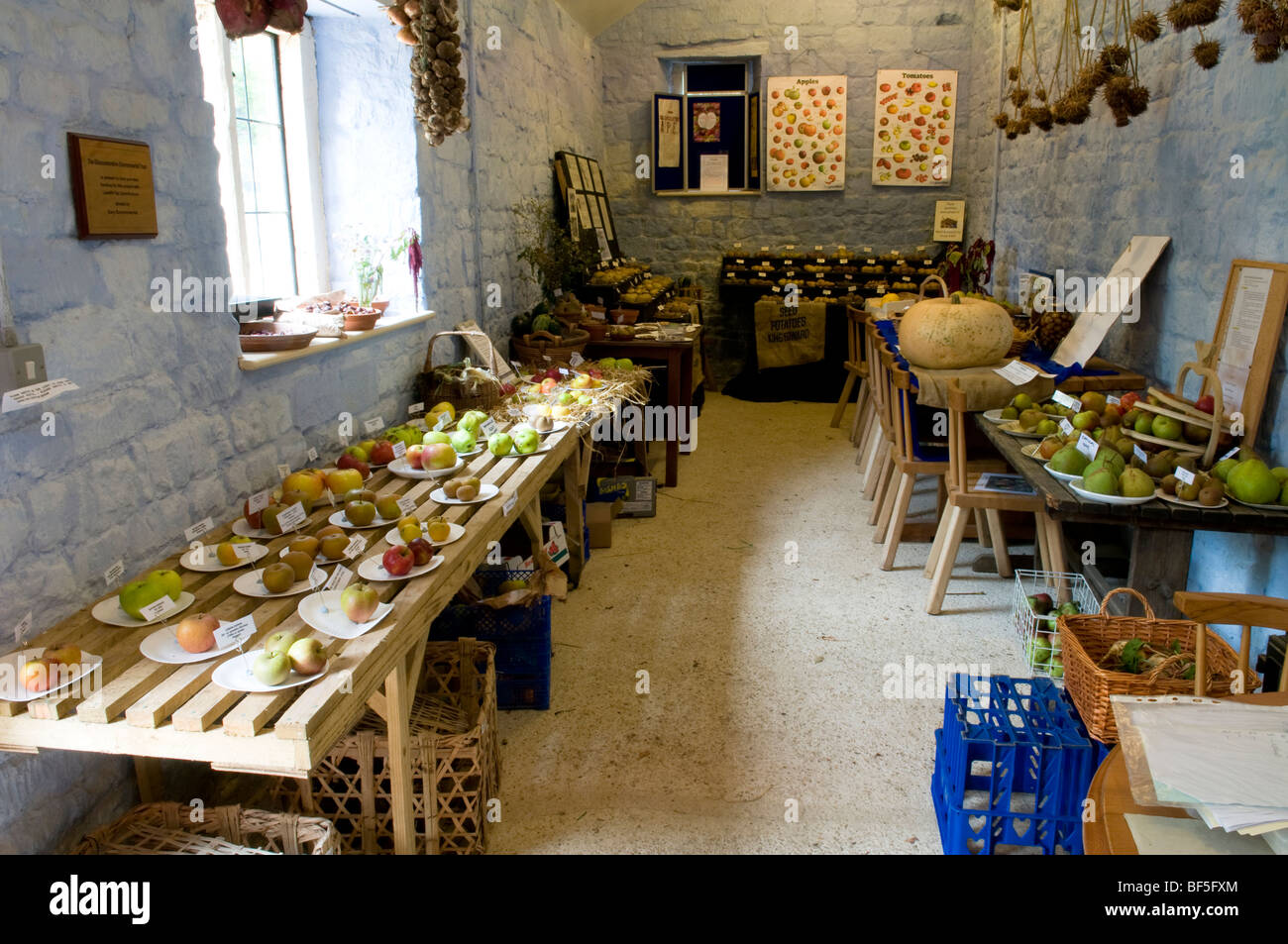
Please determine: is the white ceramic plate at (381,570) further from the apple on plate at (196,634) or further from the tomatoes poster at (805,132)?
the tomatoes poster at (805,132)

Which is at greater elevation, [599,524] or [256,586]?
[256,586]

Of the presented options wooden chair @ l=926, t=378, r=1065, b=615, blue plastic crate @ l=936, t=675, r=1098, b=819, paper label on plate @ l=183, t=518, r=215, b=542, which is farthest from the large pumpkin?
paper label on plate @ l=183, t=518, r=215, b=542

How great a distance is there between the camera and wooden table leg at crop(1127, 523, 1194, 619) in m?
2.99

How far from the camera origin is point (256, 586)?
7.81 feet

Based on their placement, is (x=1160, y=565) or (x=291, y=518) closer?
(x=291, y=518)

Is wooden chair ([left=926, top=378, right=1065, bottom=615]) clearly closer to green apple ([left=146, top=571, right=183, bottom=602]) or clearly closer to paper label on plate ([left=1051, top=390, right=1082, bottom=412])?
paper label on plate ([left=1051, top=390, right=1082, bottom=412])

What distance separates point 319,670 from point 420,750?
0.54 metres

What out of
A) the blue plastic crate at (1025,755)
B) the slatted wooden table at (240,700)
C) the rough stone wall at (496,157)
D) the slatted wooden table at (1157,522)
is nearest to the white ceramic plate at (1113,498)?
the slatted wooden table at (1157,522)

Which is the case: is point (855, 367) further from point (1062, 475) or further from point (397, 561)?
point (397, 561)

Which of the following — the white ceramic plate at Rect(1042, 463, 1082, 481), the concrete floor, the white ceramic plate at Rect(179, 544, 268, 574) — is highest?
the white ceramic plate at Rect(1042, 463, 1082, 481)

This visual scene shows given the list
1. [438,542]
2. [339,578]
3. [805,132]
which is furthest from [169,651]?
[805,132]

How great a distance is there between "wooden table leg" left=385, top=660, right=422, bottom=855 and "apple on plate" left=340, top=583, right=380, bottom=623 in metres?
0.14

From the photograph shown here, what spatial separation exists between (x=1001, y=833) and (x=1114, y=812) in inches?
41.8

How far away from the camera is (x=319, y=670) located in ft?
6.44
